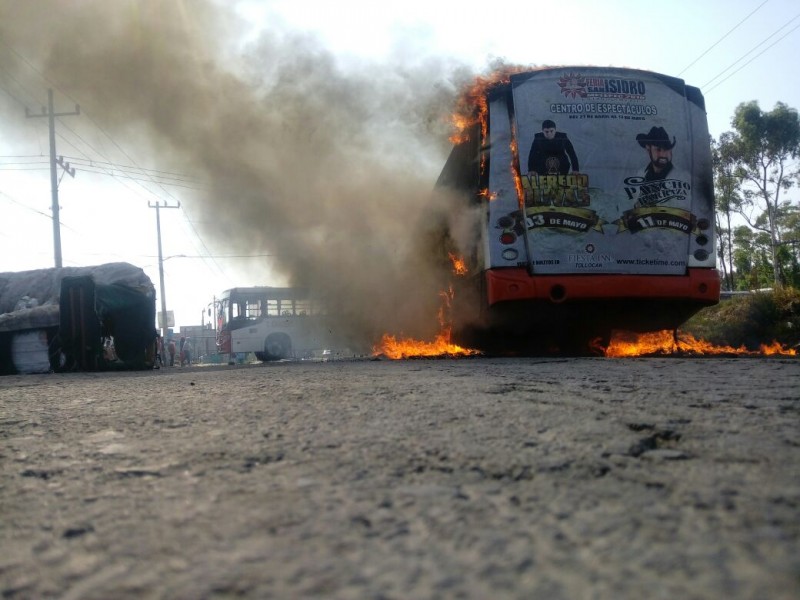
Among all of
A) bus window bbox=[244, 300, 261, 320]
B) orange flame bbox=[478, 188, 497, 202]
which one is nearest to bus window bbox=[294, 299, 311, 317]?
bus window bbox=[244, 300, 261, 320]

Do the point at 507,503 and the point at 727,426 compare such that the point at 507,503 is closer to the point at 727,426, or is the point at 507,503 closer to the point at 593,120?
the point at 727,426

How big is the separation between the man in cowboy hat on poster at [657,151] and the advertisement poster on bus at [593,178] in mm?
12

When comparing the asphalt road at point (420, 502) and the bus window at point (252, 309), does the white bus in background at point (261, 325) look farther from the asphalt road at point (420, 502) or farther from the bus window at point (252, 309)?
the asphalt road at point (420, 502)

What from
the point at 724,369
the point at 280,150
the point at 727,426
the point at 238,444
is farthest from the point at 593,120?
the point at 280,150

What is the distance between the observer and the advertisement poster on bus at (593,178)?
7938mm

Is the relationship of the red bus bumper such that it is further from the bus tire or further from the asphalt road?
the bus tire

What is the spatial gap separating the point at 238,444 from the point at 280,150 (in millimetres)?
15086

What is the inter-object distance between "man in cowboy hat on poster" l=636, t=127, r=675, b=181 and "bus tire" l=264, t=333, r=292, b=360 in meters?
17.9

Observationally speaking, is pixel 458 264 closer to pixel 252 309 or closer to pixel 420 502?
pixel 420 502

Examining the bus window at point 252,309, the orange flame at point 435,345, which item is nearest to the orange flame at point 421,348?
the orange flame at point 435,345

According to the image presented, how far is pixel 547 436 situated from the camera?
2416mm

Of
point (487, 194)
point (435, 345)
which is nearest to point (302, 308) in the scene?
point (435, 345)

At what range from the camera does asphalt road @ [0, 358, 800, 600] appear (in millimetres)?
1213

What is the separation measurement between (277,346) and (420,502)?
23.2 meters
